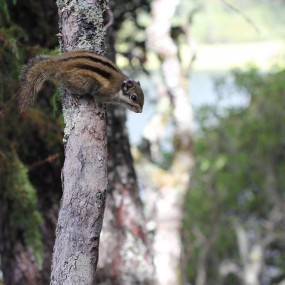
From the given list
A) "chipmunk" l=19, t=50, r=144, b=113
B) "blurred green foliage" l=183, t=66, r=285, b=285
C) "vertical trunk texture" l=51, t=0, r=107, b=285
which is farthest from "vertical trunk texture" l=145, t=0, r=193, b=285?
"blurred green foliage" l=183, t=66, r=285, b=285

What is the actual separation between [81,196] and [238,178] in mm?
19530

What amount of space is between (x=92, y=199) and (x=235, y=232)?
20578 millimetres

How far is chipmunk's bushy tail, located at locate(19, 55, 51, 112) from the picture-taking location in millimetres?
3164

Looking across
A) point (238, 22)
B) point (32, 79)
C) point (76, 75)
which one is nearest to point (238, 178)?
point (238, 22)

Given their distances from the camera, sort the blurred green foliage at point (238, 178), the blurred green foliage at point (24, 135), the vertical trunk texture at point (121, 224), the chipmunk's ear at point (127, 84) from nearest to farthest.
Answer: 1. the chipmunk's ear at point (127, 84)
2. the blurred green foliage at point (24, 135)
3. the vertical trunk texture at point (121, 224)
4. the blurred green foliage at point (238, 178)

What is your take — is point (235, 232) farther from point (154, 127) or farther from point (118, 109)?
point (118, 109)

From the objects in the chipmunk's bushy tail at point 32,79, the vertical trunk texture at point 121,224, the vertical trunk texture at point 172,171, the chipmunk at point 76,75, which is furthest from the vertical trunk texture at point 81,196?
the vertical trunk texture at point 172,171

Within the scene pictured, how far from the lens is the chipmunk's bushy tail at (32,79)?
316 cm

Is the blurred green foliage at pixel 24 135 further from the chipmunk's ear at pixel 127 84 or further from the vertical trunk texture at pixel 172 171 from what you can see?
the vertical trunk texture at pixel 172 171

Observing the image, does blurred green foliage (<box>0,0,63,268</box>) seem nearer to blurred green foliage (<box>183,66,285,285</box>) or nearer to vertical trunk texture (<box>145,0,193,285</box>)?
vertical trunk texture (<box>145,0,193,285</box>)

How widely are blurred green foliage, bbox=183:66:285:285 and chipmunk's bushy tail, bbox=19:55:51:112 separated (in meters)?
16.6

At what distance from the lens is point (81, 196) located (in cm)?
235

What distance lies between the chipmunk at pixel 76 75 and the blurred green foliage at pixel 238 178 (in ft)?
54.3

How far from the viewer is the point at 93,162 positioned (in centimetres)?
238
